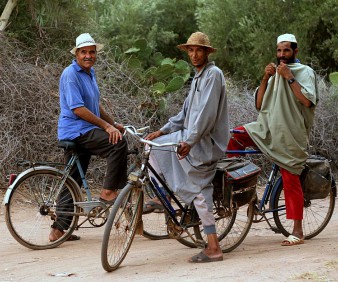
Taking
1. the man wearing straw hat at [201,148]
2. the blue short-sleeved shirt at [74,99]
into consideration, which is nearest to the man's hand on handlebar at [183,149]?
the man wearing straw hat at [201,148]

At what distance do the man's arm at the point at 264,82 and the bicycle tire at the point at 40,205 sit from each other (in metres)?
1.86

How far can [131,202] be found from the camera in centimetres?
570

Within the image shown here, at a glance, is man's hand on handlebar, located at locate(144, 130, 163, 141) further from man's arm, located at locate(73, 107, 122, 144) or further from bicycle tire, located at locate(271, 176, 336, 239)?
bicycle tire, located at locate(271, 176, 336, 239)

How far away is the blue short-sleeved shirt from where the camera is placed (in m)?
6.47

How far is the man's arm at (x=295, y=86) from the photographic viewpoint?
21.2 ft

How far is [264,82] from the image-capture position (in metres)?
6.78

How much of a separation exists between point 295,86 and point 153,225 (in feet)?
6.56

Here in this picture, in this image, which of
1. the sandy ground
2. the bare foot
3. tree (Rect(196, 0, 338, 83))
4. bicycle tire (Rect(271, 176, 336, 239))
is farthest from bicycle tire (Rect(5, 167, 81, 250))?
tree (Rect(196, 0, 338, 83))

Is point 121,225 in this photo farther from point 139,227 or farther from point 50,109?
point 50,109

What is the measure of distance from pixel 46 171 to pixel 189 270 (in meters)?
1.70

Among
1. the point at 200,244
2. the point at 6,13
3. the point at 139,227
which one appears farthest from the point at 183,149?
the point at 6,13

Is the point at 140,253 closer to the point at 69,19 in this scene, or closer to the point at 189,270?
the point at 189,270

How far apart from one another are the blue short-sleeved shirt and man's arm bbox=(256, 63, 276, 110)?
154 cm

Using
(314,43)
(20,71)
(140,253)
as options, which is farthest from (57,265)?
(314,43)
